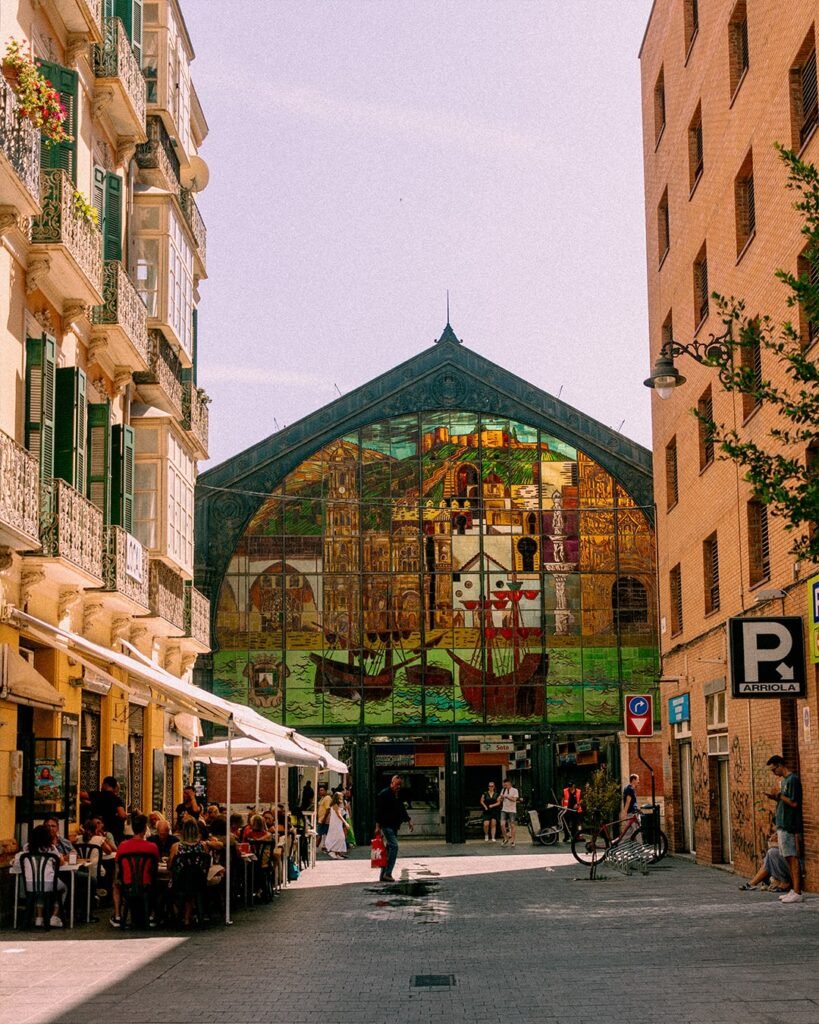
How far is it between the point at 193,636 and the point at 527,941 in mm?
15801

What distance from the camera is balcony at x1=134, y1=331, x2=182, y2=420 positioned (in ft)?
86.5

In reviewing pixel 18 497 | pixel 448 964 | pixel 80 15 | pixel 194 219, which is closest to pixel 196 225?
pixel 194 219

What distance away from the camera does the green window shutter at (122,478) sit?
76.1 feet

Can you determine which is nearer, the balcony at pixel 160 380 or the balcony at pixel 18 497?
the balcony at pixel 18 497

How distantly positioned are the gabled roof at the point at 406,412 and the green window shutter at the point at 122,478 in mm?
20731

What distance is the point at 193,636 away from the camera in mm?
29875

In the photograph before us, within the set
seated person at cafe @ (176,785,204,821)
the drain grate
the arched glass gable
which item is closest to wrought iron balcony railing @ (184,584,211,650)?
seated person at cafe @ (176,785,204,821)

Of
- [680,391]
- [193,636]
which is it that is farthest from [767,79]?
[193,636]

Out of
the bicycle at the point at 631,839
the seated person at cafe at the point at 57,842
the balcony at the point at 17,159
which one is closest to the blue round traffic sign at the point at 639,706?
the bicycle at the point at 631,839

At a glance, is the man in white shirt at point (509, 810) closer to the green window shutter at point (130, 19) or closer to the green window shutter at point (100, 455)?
the green window shutter at point (100, 455)

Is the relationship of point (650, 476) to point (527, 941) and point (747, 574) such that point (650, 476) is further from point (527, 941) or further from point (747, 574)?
point (527, 941)

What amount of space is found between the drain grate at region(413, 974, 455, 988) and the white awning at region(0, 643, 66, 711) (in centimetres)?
693

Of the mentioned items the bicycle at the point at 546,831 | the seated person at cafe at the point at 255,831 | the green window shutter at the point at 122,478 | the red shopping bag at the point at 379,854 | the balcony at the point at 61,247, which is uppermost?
the balcony at the point at 61,247

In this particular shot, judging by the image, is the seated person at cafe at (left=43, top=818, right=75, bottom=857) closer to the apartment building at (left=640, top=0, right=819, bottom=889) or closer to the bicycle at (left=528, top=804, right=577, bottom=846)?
the apartment building at (left=640, top=0, right=819, bottom=889)
